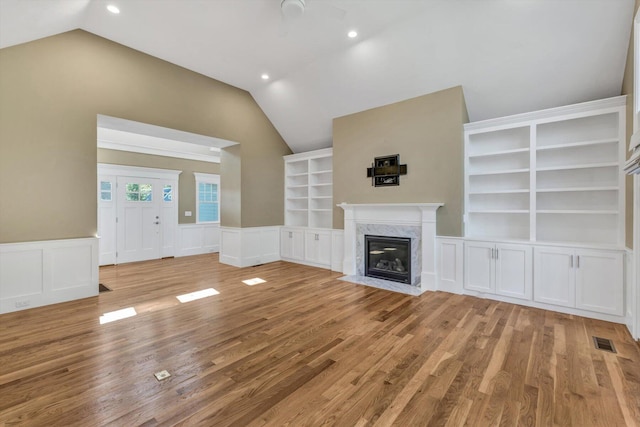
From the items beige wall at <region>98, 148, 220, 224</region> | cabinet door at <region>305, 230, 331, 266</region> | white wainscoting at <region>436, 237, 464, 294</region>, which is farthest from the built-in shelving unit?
beige wall at <region>98, 148, 220, 224</region>

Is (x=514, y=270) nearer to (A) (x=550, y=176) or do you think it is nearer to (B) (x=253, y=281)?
(A) (x=550, y=176)

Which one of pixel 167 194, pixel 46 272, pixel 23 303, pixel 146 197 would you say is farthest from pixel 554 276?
pixel 146 197

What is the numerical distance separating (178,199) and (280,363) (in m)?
6.77

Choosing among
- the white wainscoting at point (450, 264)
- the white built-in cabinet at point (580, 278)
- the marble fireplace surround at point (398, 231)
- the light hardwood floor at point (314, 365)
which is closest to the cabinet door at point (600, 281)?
the white built-in cabinet at point (580, 278)

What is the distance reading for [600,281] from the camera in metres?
3.31

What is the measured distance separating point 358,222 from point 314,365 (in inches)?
131

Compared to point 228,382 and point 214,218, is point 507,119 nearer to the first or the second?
point 228,382

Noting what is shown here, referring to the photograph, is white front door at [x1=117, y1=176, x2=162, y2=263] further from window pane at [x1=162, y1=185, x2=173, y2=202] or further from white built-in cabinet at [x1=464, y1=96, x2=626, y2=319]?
white built-in cabinet at [x1=464, y1=96, x2=626, y2=319]

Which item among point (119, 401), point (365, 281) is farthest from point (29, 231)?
point (365, 281)

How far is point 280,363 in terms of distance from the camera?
236 cm

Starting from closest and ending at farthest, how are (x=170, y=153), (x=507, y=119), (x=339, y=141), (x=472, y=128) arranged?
(x=507, y=119) < (x=472, y=128) < (x=339, y=141) < (x=170, y=153)

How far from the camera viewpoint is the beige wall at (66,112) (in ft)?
11.7

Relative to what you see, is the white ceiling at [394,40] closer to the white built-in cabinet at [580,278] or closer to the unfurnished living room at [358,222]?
the unfurnished living room at [358,222]

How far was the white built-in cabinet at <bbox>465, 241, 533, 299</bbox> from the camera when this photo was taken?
3773 millimetres
